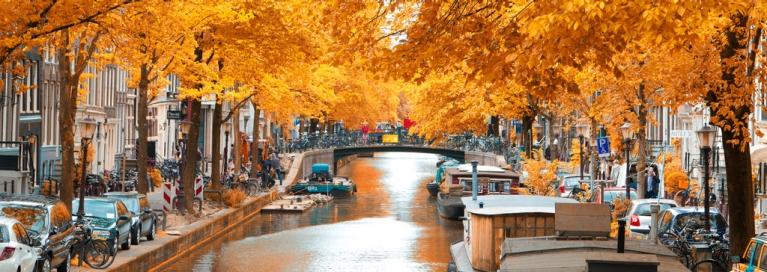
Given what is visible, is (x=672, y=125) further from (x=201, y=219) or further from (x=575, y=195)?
(x=201, y=219)

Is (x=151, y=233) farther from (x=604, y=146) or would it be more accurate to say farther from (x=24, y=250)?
(x=604, y=146)

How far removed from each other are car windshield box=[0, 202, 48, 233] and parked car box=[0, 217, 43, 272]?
1.21 metres

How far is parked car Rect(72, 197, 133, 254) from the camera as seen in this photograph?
82.0 feet

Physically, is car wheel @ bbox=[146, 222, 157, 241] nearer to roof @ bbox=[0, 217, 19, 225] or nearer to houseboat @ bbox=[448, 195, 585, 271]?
houseboat @ bbox=[448, 195, 585, 271]

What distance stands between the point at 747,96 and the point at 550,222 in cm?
493

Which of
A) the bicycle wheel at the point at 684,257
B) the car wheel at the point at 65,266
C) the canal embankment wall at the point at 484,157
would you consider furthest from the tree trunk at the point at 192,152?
the canal embankment wall at the point at 484,157

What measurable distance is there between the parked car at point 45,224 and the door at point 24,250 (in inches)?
18.7

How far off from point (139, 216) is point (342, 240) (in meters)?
10.7

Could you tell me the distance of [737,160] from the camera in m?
19.0

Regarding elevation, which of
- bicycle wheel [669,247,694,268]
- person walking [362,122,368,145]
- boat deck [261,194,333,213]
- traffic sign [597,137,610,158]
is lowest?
→ boat deck [261,194,333,213]

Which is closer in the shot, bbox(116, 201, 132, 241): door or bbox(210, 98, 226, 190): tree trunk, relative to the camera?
bbox(116, 201, 132, 241): door

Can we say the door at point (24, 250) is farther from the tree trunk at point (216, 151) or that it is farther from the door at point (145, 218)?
the tree trunk at point (216, 151)

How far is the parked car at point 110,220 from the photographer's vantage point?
82.0 feet

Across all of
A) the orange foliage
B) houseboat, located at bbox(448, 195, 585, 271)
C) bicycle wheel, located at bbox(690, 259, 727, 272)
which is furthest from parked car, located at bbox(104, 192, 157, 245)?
the orange foliage
